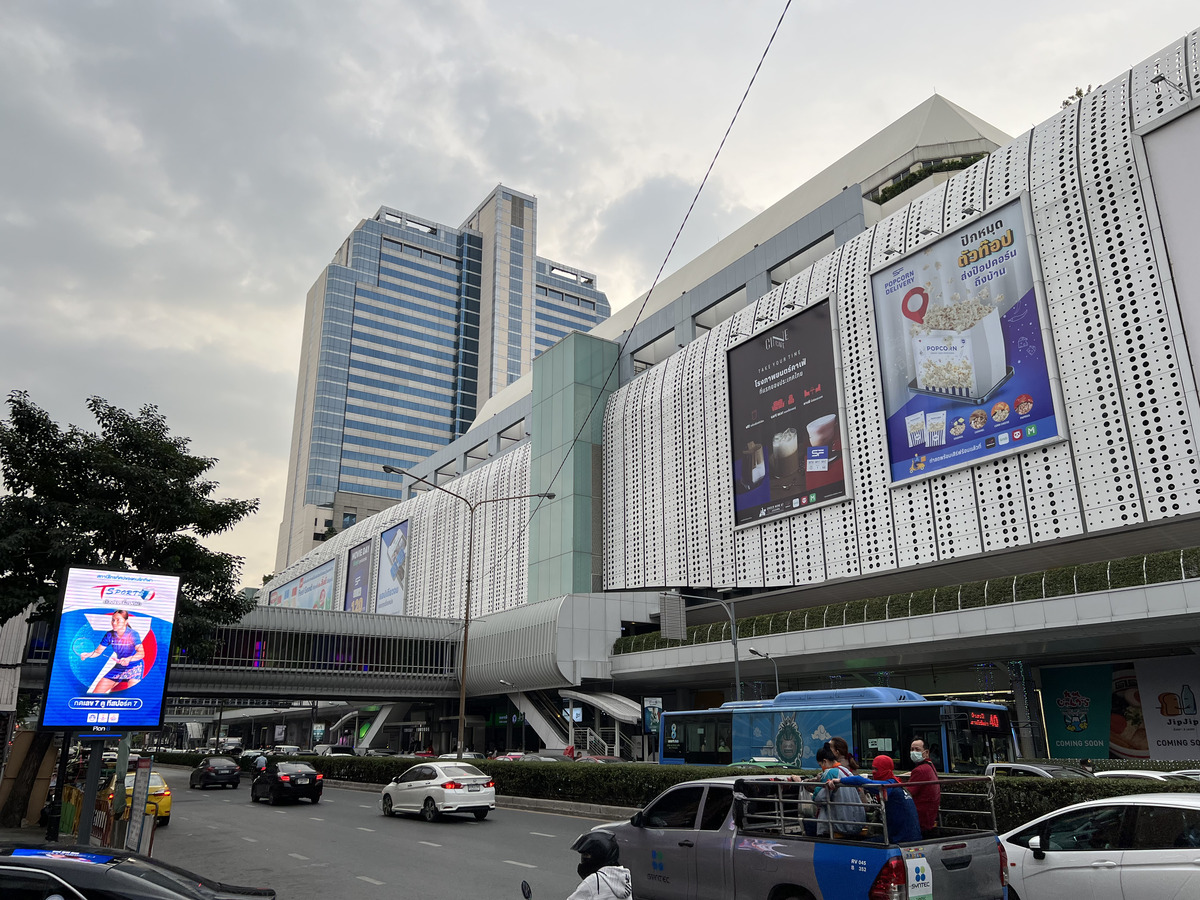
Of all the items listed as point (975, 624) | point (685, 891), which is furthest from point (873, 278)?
point (685, 891)

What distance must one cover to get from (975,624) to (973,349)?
11.2m

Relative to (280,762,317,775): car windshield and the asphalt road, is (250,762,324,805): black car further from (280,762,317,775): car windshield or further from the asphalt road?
the asphalt road

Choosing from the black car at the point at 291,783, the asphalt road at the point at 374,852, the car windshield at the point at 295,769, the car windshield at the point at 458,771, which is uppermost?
the car windshield at the point at 458,771

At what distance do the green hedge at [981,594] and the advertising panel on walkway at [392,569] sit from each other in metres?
47.8

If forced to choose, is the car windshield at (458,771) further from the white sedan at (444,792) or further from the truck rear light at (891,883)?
the truck rear light at (891,883)

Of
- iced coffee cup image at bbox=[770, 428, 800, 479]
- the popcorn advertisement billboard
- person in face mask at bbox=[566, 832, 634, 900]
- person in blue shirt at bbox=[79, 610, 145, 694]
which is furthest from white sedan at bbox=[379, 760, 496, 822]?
iced coffee cup image at bbox=[770, 428, 800, 479]

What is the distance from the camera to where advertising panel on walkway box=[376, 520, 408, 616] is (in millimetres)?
86562

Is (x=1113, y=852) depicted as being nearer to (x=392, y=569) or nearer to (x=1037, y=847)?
(x=1037, y=847)

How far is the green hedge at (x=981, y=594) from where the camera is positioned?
28.0 meters

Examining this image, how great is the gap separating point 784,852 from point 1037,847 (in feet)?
9.56

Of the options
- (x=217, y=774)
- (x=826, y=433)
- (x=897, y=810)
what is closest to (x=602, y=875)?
(x=897, y=810)

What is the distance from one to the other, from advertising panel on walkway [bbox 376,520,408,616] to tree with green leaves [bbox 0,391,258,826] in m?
68.1

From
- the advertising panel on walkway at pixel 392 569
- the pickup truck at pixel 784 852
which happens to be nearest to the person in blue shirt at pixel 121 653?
the pickup truck at pixel 784 852

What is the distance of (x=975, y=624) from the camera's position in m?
32.6
